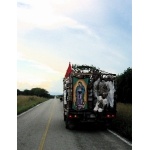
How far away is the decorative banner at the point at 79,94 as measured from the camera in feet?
62.8

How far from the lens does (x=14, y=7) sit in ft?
37.2

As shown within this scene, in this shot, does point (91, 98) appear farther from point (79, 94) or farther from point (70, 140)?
point (70, 140)

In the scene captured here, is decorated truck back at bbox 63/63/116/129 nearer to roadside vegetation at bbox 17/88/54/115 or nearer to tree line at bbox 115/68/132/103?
roadside vegetation at bbox 17/88/54/115

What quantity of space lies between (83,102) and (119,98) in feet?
105

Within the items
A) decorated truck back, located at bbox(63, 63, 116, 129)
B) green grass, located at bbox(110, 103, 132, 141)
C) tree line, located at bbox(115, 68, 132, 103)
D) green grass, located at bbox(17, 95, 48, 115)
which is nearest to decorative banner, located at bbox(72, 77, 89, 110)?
decorated truck back, located at bbox(63, 63, 116, 129)

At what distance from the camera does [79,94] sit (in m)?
19.2

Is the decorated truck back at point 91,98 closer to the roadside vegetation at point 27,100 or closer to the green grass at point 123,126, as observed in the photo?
the green grass at point 123,126

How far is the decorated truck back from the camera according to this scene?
19.1 metres

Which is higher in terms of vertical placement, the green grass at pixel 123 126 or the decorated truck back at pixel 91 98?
the decorated truck back at pixel 91 98

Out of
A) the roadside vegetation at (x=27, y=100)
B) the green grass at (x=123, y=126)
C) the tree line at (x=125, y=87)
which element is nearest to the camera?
the green grass at (x=123, y=126)

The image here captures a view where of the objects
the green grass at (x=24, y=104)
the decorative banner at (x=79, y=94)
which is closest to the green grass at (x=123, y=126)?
the decorative banner at (x=79, y=94)

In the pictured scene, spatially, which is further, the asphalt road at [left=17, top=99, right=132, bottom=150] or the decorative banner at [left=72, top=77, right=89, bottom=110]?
the decorative banner at [left=72, top=77, right=89, bottom=110]
